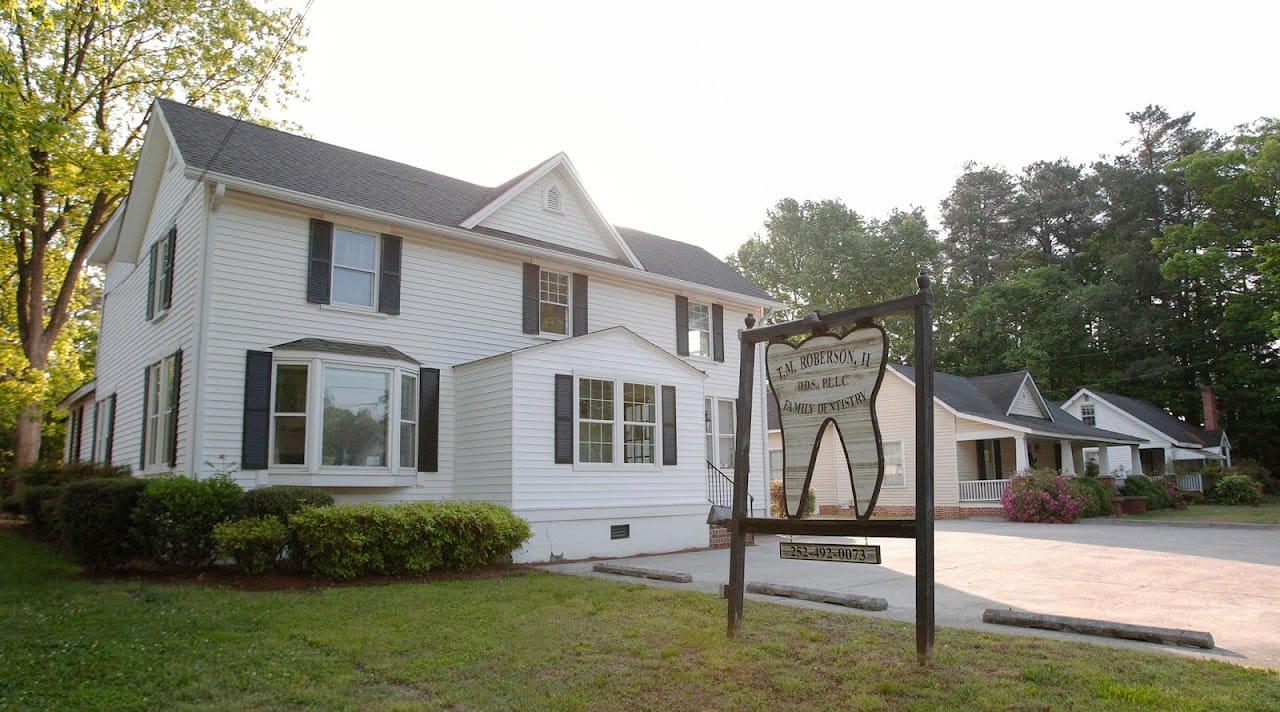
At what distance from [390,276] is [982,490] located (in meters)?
20.5

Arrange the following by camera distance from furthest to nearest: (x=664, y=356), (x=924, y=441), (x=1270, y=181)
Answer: (x=1270, y=181) < (x=664, y=356) < (x=924, y=441)

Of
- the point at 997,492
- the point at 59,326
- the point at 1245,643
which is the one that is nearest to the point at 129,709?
Answer: the point at 1245,643

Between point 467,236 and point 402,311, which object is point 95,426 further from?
point 467,236

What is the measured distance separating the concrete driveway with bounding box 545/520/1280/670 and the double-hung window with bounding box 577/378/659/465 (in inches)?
74.6

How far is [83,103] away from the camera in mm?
22453

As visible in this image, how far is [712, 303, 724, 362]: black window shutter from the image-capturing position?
18703 mm

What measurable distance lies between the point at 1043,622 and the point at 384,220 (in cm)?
1110

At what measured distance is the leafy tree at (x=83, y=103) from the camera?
2100 centimetres

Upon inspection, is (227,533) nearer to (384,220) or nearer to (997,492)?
(384,220)

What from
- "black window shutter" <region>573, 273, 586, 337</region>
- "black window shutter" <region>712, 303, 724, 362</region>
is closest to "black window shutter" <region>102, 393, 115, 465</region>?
"black window shutter" <region>573, 273, 586, 337</region>

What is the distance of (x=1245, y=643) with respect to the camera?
20.1ft

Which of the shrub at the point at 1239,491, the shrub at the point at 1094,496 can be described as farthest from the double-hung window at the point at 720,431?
the shrub at the point at 1239,491

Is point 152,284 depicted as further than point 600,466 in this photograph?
Yes

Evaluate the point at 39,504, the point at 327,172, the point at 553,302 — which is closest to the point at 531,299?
the point at 553,302
